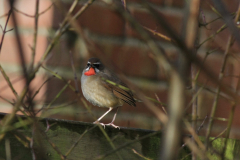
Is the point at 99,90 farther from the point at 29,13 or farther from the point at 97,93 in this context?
the point at 29,13

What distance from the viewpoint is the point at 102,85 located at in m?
2.54

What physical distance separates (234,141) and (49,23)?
99cm

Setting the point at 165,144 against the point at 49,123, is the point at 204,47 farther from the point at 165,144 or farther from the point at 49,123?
the point at 165,144

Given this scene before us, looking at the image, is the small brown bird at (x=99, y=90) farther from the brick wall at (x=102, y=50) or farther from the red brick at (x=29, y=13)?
the red brick at (x=29, y=13)

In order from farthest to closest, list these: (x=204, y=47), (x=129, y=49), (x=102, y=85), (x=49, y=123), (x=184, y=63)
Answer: (x=102, y=85) < (x=204, y=47) < (x=129, y=49) < (x=49, y=123) < (x=184, y=63)

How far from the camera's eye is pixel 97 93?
2.46 meters

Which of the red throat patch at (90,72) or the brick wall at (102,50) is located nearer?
the brick wall at (102,50)

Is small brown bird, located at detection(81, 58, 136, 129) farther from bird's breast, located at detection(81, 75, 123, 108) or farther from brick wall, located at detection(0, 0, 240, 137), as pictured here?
brick wall, located at detection(0, 0, 240, 137)

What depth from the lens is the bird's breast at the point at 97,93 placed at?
7.59 ft

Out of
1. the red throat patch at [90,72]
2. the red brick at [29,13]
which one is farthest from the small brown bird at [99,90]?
the red brick at [29,13]

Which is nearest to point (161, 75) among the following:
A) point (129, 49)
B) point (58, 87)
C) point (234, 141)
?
point (129, 49)

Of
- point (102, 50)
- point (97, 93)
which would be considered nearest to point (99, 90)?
point (97, 93)

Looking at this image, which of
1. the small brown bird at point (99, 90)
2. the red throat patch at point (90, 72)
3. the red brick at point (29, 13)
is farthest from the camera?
the red throat patch at point (90, 72)

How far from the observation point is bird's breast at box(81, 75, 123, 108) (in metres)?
2.31
